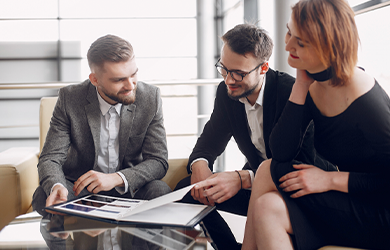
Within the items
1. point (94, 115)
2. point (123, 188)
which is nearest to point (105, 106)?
point (94, 115)

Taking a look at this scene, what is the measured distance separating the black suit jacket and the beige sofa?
22cm

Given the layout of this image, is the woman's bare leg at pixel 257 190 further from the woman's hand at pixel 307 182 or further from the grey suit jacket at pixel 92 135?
the grey suit jacket at pixel 92 135

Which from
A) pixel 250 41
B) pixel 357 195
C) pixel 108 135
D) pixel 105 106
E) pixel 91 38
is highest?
pixel 91 38

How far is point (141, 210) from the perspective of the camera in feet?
2.61

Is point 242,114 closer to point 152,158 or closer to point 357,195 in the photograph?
point 152,158

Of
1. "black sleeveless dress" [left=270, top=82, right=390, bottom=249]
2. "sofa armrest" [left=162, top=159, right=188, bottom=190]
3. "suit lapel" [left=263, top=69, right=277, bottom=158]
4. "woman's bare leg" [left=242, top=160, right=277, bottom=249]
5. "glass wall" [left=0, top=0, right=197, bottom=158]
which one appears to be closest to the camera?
"black sleeveless dress" [left=270, top=82, right=390, bottom=249]

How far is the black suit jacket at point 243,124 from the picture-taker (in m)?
1.11

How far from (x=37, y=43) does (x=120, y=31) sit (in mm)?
2640

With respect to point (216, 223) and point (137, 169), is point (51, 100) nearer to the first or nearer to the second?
point (137, 169)

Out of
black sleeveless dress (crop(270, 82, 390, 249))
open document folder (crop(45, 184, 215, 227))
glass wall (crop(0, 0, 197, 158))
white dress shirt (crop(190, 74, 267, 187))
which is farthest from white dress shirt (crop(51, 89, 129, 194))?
glass wall (crop(0, 0, 197, 158))

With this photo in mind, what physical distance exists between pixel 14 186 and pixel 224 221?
92 cm

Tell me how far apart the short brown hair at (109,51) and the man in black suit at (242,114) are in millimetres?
358

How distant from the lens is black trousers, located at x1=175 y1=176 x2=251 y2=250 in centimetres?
83

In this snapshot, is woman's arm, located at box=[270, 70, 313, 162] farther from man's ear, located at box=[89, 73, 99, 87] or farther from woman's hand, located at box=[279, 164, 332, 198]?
man's ear, located at box=[89, 73, 99, 87]
